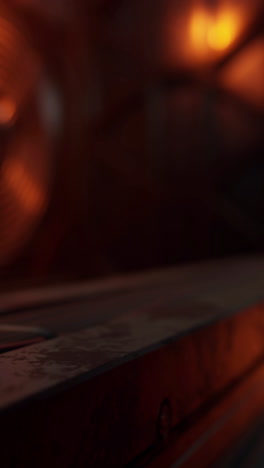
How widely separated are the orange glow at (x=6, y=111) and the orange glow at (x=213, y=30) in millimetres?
2308

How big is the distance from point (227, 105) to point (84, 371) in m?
4.14

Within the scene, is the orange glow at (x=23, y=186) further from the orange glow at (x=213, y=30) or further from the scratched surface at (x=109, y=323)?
the orange glow at (x=213, y=30)

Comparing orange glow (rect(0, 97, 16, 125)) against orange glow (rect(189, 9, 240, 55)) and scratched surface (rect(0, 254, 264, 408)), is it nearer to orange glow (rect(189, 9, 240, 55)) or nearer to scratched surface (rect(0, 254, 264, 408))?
scratched surface (rect(0, 254, 264, 408))

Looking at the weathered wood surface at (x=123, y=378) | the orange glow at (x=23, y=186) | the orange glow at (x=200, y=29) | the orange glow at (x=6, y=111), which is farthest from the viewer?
the orange glow at (x=200, y=29)

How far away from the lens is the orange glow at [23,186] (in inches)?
98.3

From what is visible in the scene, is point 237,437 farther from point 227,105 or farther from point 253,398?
point 227,105

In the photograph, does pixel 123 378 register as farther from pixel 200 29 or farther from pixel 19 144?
pixel 200 29

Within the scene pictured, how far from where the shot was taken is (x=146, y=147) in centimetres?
448

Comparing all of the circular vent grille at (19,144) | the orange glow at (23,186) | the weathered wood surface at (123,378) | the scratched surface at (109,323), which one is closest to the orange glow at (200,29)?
the circular vent grille at (19,144)

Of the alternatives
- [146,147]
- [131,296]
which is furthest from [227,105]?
[131,296]

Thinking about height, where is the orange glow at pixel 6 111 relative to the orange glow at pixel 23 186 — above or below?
above

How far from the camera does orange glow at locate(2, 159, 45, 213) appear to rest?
8.19 feet

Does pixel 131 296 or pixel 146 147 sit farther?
pixel 146 147

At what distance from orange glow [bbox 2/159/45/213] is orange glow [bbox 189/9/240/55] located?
7.11ft
